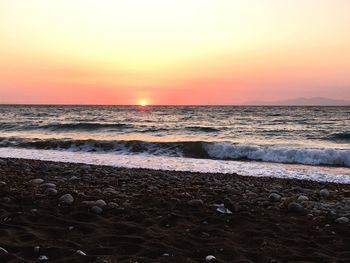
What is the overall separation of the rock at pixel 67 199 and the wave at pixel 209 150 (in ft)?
41.9

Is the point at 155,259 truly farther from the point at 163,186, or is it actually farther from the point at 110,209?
the point at 163,186

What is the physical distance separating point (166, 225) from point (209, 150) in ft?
49.3

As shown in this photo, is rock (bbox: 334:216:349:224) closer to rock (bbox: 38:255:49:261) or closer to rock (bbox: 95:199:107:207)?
rock (bbox: 95:199:107:207)

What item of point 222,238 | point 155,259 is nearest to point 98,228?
point 155,259

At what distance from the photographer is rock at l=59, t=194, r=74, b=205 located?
6.35 m

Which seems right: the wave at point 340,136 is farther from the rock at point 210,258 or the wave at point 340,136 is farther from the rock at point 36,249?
the rock at point 36,249

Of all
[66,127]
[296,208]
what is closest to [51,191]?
[296,208]

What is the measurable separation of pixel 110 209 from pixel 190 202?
1342mm

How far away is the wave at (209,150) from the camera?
58.6ft

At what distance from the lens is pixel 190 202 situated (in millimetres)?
6758

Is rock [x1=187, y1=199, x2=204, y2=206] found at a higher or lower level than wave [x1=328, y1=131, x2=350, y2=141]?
higher

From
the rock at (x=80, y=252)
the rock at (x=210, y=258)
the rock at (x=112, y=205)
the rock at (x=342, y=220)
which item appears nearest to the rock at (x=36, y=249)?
the rock at (x=80, y=252)

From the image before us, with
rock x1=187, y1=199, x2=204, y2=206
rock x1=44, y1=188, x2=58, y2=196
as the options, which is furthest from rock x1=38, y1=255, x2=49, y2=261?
rock x1=187, y1=199, x2=204, y2=206

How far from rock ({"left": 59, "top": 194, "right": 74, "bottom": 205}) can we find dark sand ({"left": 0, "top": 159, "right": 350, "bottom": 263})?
0.09 meters
